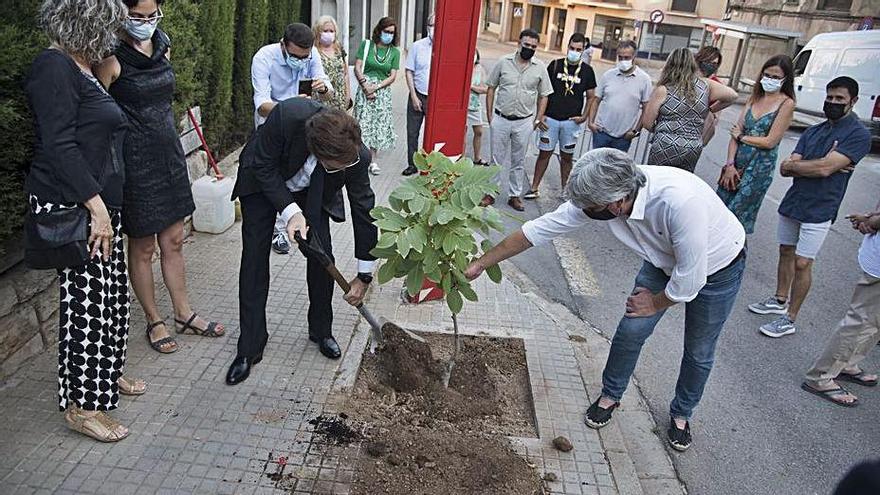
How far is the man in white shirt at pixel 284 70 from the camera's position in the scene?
15.8 ft

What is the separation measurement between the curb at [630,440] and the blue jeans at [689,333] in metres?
0.20

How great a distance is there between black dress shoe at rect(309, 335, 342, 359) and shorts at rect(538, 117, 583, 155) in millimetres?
4122

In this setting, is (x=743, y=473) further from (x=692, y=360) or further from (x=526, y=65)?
(x=526, y=65)

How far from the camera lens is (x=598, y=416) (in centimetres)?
336

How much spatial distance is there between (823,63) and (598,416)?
599 inches

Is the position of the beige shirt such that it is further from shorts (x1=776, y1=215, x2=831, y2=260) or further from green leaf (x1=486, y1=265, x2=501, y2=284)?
green leaf (x1=486, y1=265, x2=501, y2=284)

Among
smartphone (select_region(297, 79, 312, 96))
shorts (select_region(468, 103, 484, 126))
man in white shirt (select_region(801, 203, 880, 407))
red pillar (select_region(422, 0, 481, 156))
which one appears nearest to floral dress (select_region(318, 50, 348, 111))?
smartphone (select_region(297, 79, 312, 96))

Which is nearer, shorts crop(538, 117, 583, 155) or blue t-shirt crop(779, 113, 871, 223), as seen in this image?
blue t-shirt crop(779, 113, 871, 223)

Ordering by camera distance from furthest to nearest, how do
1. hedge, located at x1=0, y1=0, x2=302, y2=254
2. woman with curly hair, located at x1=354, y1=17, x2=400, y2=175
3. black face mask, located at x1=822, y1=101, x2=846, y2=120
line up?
woman with curly hair, located at x1=354, y1=17, x2=400, y2=175 < black face mask, located at x1=822, y1=101, x2=846, y2=120 < hedge, located at x1=0, y1=0, x2=302, y2=254

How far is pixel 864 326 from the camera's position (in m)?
3.74

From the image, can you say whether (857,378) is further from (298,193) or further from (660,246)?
(298,193)

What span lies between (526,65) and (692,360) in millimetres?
4099

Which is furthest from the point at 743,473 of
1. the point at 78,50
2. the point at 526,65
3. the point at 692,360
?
the point at 526,65

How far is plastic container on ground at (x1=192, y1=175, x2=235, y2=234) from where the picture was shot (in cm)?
521
